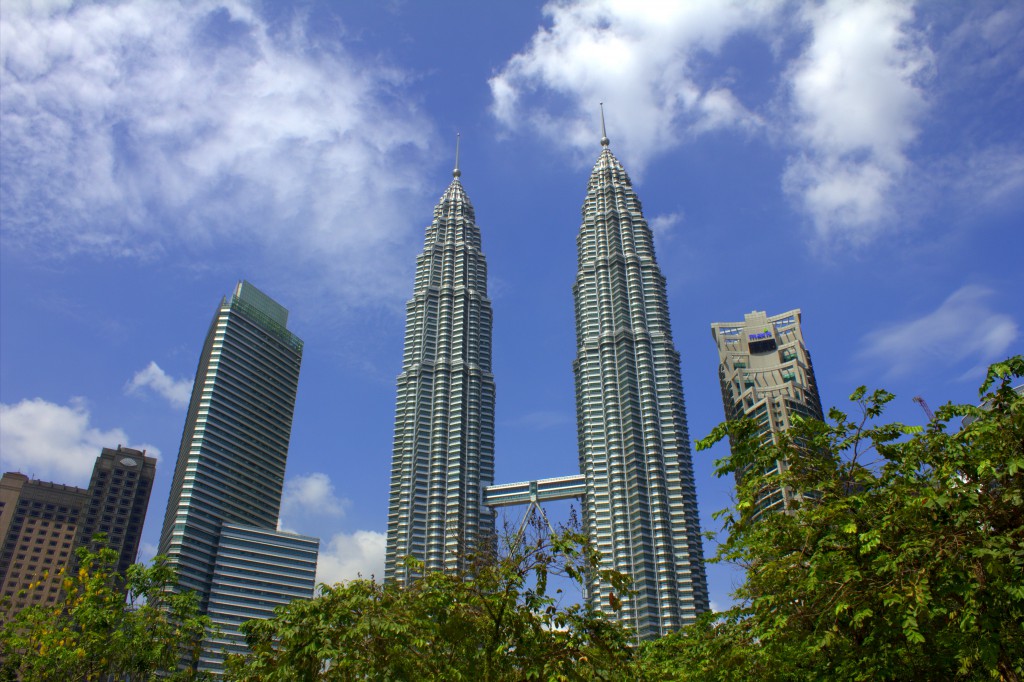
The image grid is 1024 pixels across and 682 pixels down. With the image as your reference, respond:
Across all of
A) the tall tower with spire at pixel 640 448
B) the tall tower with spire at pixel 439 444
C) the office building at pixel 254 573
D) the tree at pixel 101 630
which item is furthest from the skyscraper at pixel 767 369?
the tree at pixel 101 630

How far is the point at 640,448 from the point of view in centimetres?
17000

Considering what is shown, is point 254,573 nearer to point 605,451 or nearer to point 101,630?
point 605,451

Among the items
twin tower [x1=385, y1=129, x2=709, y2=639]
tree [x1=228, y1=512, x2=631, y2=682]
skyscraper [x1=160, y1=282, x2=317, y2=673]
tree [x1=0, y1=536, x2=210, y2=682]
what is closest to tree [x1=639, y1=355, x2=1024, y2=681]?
tree [x1=228, y1=512, x2=631, y2=682]

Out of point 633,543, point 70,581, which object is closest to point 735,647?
point 70,581

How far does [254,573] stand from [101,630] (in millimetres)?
161786

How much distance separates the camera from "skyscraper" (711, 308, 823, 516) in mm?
167125

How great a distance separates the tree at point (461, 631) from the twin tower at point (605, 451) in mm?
137760

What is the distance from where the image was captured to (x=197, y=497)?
17500 cm

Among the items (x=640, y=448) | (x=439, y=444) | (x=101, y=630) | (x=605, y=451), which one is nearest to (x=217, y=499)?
(x=439, y=444)

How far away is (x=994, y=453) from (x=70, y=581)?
3131 cm

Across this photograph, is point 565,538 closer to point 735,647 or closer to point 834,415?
point 735,647

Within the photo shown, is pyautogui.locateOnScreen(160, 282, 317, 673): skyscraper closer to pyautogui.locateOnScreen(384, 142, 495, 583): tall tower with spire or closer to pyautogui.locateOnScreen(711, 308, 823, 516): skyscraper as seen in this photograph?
→ pyautogui.locateOnScreen(384, 142, 495, 583): tall tower with spire

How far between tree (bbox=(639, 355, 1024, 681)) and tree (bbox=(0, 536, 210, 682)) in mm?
24757

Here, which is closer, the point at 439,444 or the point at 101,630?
the point at 101,630
